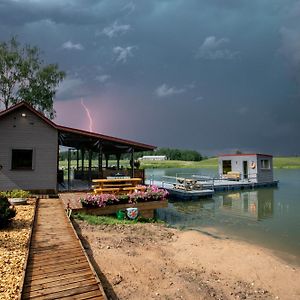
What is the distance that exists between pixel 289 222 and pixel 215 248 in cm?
923

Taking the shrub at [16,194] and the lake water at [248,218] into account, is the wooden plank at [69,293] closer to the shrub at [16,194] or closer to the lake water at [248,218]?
the lake water at [248,218]

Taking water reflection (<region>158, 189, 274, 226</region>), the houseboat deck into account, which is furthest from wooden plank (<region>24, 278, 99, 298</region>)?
the houseboat deck

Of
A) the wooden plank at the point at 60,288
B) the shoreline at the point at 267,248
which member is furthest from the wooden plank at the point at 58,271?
the shoreline at the point at 267,248

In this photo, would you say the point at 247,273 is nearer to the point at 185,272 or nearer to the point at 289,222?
the point at 185,272

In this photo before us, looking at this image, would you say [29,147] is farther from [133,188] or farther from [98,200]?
[133,188]

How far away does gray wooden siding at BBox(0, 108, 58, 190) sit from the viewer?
1673cm

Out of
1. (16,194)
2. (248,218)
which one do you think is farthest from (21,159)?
(248,218)

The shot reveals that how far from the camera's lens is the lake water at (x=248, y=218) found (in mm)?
13565

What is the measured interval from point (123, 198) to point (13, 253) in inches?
308

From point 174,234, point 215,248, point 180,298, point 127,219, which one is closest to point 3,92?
point 127,219

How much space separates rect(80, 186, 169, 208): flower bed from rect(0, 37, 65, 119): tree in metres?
22.8

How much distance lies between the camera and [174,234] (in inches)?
492

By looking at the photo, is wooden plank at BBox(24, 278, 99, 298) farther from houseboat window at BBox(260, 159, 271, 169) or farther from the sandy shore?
houseboat window at BBox(260, 159, 271, 169)

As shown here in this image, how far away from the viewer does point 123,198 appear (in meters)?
15.0
